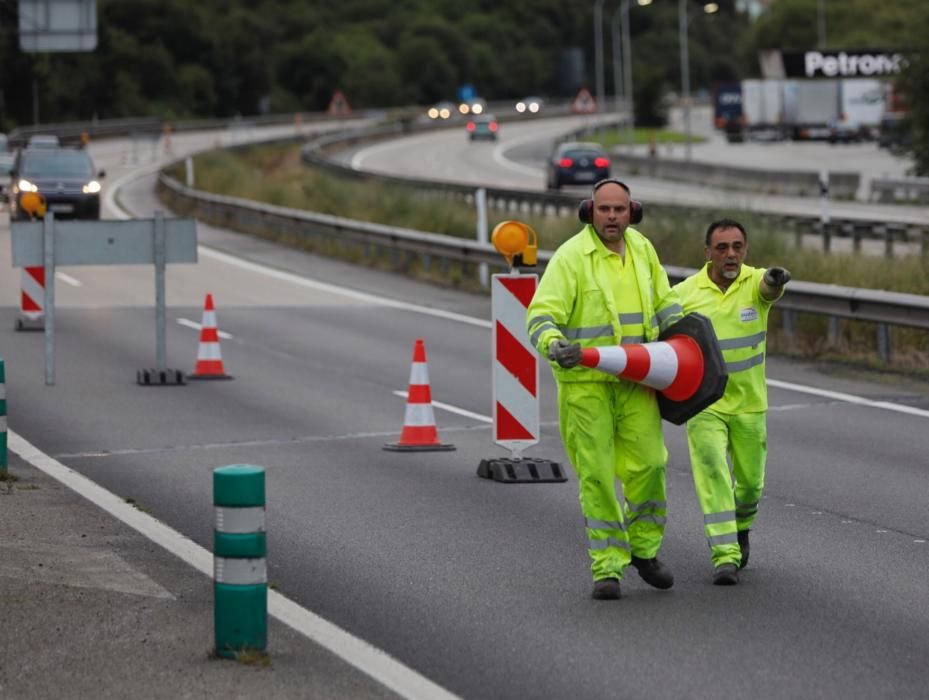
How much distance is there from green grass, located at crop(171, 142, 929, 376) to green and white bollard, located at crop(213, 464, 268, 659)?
39.0 ft

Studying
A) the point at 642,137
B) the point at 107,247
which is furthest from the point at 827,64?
the point at 107,247

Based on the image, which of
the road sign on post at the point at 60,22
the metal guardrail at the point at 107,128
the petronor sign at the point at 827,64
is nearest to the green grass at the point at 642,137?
the petronor sign at the point at 827,64

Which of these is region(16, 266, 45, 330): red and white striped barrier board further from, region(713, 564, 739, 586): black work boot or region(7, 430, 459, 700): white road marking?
region(713, 564, 739, 586): black work boot

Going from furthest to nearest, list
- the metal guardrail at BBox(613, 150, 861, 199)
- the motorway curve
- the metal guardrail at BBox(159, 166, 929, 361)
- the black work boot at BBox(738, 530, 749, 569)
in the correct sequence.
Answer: the metal guardrail at BBox(613, 150, 861, 199), the metal guardrail at BBox(159, 166, 929, 361), the black work boot at BBox(738, 530, 749, 569), the motorway curve

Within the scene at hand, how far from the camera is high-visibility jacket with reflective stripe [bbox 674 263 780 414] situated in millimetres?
9297

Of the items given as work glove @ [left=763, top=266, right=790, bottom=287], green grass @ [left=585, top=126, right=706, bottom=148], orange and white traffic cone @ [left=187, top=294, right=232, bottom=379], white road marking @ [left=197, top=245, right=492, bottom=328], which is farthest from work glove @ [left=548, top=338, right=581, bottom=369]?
green grass @ [left=585, top=126, right=706, bottom=148]

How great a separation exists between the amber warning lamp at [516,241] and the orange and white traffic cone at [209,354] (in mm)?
7508

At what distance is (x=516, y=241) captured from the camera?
1160 centimetres

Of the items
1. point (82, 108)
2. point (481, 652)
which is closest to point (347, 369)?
point (481, 652)

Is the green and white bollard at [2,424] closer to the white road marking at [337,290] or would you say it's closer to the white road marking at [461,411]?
the white road marking at [461,411]

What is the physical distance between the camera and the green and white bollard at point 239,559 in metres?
7.08

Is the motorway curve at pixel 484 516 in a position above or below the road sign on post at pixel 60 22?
below

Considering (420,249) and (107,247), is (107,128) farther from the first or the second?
(107,247)

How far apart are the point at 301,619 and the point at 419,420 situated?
5855 millimetres
